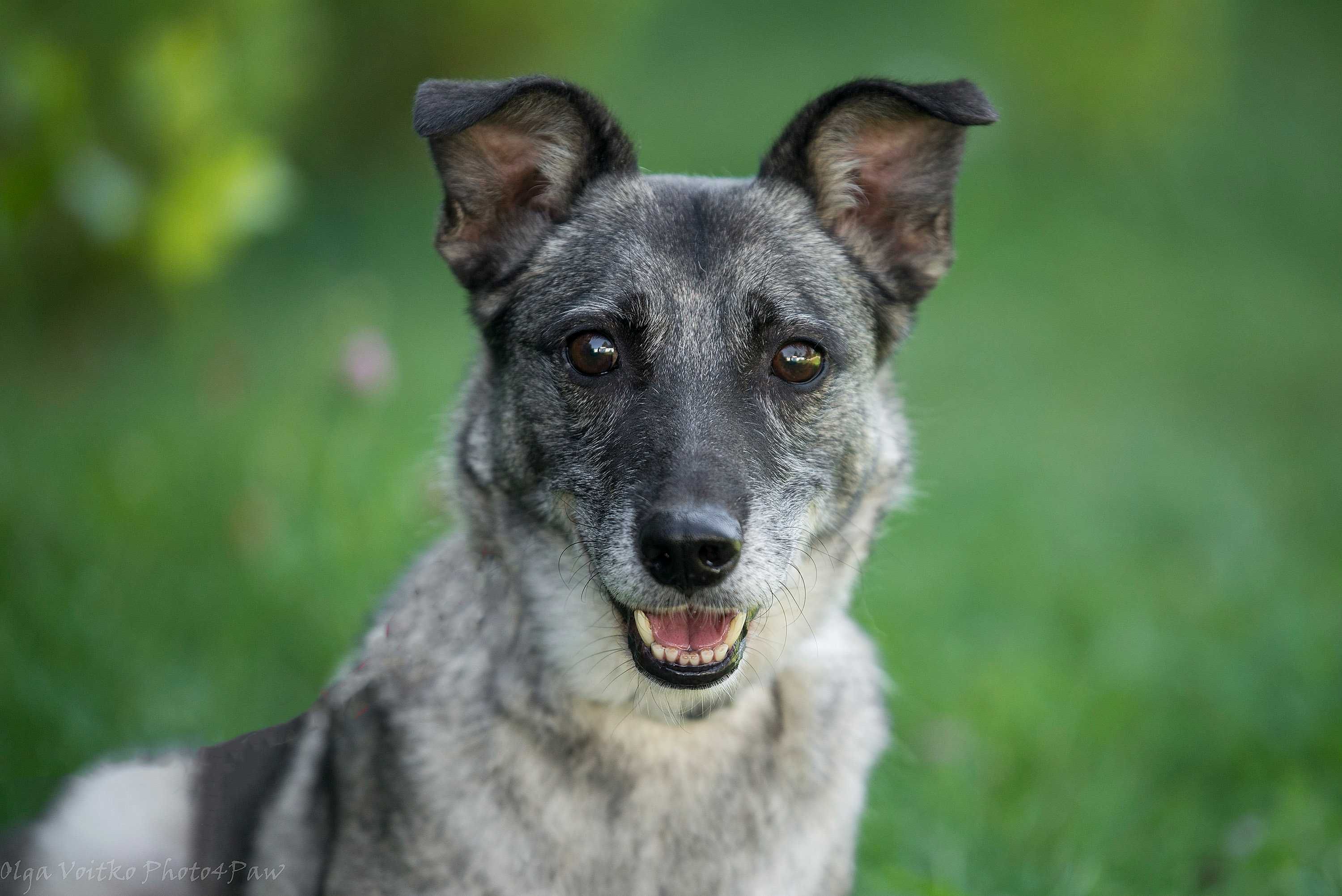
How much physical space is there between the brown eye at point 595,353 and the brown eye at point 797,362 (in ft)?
1.42

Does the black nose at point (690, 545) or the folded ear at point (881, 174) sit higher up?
the folded ear at point (881, 174)

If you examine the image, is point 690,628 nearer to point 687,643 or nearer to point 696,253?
point 687,643

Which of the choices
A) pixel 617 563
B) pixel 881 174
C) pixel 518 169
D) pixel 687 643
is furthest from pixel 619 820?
pixel 881 174

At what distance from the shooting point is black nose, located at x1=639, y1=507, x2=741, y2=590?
258cm

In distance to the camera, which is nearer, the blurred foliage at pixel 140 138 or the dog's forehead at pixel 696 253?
the dog's forehead at pixel 696 253

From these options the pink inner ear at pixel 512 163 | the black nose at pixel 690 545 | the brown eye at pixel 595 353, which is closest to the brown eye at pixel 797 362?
the brown eye at pixel 595 353

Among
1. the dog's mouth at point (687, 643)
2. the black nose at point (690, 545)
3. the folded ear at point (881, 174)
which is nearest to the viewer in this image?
the black nose at point (690, 545)

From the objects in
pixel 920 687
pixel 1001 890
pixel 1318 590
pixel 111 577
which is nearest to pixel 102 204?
pixel 111 577

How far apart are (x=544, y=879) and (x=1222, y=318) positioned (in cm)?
1068

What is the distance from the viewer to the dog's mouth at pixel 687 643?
2.75 metres

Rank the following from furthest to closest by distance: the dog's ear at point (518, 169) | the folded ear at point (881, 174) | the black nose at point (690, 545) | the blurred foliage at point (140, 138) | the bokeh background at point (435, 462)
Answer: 1. the blurred foliage at point (140, 138)
2. the bokeh background at point (435, 462)
3. the folded ear at point (881, 174)
4. the dog's ear at point (518, 169)
5. the black nose at point (690, 545)

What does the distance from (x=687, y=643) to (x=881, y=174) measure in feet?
4.84

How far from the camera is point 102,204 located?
4.74 metres

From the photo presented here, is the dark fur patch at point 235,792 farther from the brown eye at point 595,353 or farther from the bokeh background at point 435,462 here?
the brown eye at point 595,353
